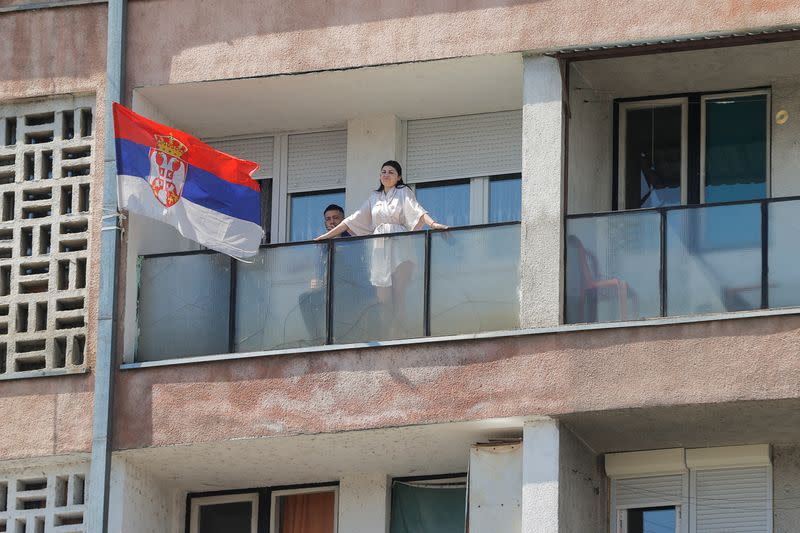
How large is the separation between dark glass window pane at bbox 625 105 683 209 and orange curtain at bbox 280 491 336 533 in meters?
4.31

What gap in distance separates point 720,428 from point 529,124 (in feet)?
11.4

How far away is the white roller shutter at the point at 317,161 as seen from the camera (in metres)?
27.7

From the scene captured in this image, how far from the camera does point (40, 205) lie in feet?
87.7

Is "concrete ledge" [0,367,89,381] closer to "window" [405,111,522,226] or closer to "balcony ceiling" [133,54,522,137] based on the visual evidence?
"balcony ceiling" [133,54,522,137]

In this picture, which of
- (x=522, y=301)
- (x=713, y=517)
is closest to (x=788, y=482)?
(x=713, y=517)

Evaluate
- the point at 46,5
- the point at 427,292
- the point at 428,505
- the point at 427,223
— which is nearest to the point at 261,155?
→ the point at 46,5

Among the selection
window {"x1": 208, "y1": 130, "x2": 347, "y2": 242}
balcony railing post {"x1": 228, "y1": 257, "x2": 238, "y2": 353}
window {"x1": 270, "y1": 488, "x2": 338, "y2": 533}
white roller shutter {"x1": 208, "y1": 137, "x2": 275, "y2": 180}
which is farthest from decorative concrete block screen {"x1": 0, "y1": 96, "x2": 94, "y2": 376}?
window {"x1": 270, "y1": 488, "x2": 338, "y2": 533}

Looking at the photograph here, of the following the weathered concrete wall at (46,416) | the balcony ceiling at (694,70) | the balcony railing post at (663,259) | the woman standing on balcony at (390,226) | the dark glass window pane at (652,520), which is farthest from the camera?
the balcony ceiling at (694,70)

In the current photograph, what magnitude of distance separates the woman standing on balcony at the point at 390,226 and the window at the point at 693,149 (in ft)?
7.29

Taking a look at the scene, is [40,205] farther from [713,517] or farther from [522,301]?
[713,517]

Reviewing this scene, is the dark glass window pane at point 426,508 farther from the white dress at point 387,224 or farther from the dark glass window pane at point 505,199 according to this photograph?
the dark glass window pane at point 505,199

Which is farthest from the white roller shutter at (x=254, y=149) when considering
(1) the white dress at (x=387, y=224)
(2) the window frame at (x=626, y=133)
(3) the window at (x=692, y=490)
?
(3) the window at (x=692, y=490)

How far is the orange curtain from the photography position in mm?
26734

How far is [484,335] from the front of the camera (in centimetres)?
2486
